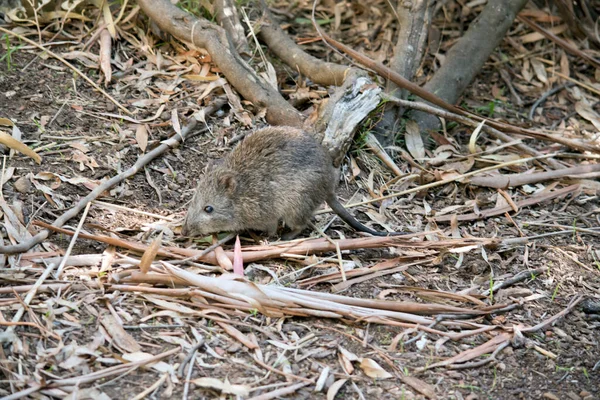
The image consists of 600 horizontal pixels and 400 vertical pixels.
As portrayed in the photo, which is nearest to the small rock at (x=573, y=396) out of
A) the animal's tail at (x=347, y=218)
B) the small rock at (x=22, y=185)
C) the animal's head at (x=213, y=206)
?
the animal's tail at (x=347, y=218)

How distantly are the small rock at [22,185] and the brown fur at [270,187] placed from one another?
1.21 meters

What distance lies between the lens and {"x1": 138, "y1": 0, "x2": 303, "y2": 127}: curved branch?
6492 mm

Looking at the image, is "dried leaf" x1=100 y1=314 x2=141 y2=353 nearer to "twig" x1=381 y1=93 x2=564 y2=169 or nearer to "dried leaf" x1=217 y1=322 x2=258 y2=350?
"dried leaf" x1=217 y1=322 x2=258 y2=350

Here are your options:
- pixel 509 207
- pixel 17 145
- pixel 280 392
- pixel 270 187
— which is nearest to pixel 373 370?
pixel 280 392

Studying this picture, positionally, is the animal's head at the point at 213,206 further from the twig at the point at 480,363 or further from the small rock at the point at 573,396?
the small rock at the point at 573,396

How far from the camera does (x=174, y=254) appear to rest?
5.01 m

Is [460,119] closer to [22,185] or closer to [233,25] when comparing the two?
[233,25]

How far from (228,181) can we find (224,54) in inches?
62.3

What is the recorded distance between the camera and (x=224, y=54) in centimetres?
657

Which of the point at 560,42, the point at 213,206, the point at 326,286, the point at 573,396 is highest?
the point at 560,42

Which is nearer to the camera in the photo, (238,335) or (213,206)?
(238,335)

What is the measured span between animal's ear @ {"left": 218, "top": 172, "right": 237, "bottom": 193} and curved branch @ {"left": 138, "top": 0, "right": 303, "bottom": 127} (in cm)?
109

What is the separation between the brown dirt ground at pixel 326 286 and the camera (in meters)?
Answer: 4.20

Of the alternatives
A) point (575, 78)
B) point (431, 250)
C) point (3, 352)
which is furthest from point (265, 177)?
point (575, 78)
